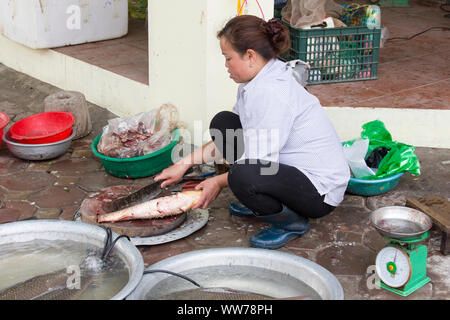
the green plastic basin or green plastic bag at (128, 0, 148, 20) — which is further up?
green plastic bag at (128, 0, 148, 20)

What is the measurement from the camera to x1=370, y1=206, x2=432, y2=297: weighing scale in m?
2.81

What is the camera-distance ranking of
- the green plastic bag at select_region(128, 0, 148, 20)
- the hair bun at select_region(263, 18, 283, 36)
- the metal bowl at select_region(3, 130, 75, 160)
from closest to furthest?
the hair bun at select_region(263, 18, 283, 36) < the metal bowl at select_region(3, 130, 75, 160) < the green plastic bag at select_region(128, 0, 148, 20)

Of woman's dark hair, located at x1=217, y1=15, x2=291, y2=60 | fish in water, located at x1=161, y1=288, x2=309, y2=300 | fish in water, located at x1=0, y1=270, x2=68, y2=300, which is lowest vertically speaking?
fish in water, located at x1=0, y1=270, x2=68, y2=300

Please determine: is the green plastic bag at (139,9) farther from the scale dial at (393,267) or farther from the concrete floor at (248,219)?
the scale dial at (393,267)

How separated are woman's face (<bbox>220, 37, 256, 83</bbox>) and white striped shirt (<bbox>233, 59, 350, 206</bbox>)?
5cm

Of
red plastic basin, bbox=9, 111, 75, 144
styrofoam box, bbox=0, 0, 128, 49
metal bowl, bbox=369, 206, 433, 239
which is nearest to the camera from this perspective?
metal bowl, bbox=369, 206, 433, 239

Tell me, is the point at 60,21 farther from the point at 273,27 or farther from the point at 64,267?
the point at 64,267

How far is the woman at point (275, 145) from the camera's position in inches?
120

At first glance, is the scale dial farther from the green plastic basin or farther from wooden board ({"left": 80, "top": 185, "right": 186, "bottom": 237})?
wooden board ({"left": 80, "top": 185, "right": 186, "bottom": 237})

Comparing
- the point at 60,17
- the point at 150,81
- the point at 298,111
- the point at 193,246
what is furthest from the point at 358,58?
the point at 60,17

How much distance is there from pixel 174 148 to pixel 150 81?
0.71 meters

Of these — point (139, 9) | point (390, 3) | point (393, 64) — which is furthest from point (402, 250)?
point (390, 3)

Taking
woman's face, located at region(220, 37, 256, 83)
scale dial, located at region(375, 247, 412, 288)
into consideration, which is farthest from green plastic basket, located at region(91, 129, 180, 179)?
scale dial, located at region(375, 247, 412, 288)

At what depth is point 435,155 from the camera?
14.5ft
